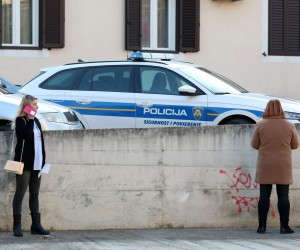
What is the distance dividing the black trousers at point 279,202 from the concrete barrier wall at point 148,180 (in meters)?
0.62

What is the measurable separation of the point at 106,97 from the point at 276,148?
3640 millimetres

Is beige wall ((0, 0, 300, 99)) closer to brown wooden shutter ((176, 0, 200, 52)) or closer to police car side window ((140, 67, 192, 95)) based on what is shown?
brown wooden shutter ((176, 0, 200, 52))

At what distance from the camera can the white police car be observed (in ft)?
47.2

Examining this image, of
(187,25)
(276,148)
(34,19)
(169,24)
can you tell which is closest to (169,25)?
(169,24)

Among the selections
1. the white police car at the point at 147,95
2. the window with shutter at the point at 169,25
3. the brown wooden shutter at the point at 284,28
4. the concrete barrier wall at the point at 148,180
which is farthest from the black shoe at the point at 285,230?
the brown wooden shutter at the point at 284,28

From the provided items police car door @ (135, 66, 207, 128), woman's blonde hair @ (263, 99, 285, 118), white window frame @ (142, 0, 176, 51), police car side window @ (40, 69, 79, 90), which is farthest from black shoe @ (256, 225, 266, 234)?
white window frame @ (142, 0, 176, 51)

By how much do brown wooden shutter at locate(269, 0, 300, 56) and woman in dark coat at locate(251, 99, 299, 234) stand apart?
13153 millimetres

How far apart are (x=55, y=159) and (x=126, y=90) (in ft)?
9.37

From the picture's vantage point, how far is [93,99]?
14859 mm

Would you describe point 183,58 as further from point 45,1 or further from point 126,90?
point 126,90

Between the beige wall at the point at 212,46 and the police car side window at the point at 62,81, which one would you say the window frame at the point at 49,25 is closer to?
the beige wall at the point at 212,46

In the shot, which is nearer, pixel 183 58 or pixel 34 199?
pixel 34 199

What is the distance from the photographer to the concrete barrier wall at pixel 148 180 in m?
12.4

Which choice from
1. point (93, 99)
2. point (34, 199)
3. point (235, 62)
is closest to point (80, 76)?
point (93, 99)
